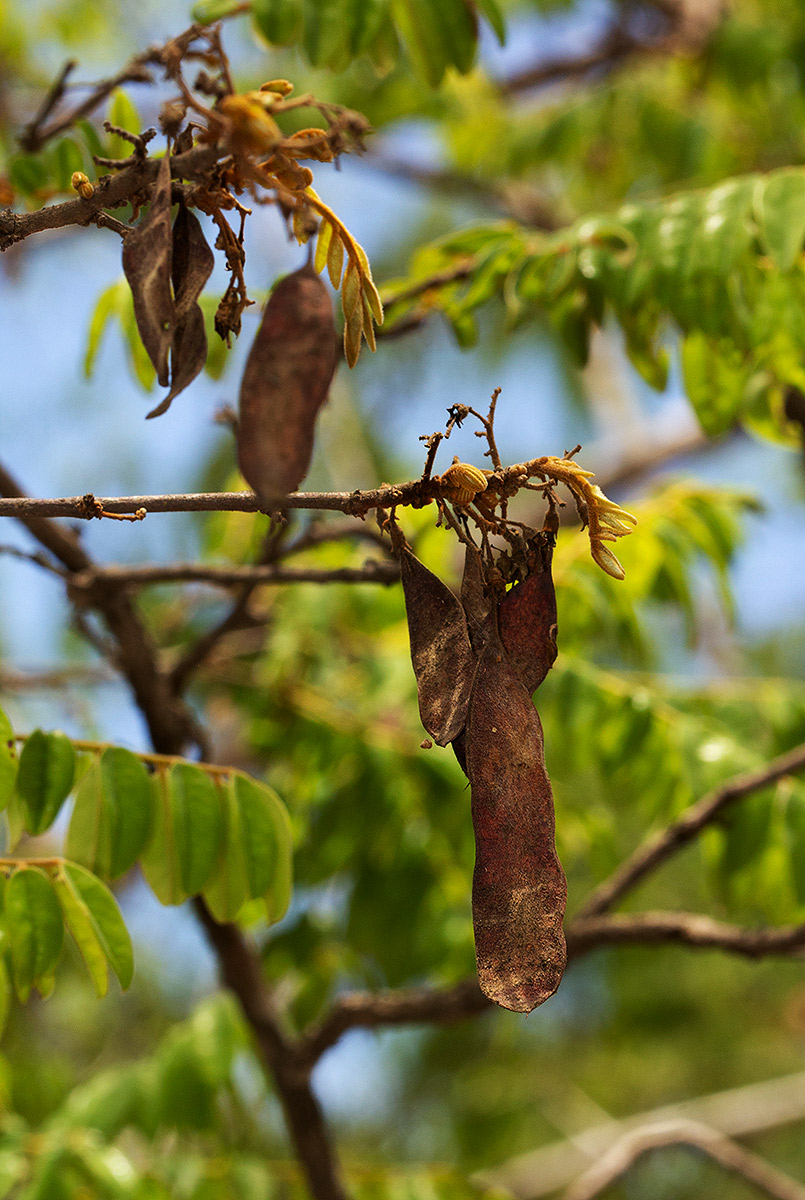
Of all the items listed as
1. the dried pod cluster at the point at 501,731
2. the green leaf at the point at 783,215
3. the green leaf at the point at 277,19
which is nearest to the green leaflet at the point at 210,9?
the green leaf at the point at 277,19

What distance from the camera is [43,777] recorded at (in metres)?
1.34

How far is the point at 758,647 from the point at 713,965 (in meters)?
2.19

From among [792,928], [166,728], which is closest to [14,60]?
[166,728]

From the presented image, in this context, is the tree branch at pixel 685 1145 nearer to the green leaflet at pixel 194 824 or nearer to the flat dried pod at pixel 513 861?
the green leaflet at pixel 194 824

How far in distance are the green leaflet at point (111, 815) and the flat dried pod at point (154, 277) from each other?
0.65 meters

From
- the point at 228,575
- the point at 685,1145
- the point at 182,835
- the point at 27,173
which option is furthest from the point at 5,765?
the point at 685,1145

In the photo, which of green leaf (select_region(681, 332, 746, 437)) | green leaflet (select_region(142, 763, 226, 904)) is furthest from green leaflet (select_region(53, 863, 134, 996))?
green leaf (select_region(681, 332, 746, 437))

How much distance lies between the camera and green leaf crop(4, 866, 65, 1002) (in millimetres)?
1252

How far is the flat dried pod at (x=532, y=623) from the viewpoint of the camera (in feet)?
3.09

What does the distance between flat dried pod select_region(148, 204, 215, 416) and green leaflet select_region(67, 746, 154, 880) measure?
62cm

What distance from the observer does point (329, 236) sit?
0.92 metres

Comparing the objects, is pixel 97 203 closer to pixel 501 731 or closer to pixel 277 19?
pixel 501 731

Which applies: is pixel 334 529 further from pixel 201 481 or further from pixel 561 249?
pixel 201 481

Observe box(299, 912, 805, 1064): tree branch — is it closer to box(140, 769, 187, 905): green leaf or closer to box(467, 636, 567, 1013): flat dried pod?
box(140, 769, 187, 905): green leaf
